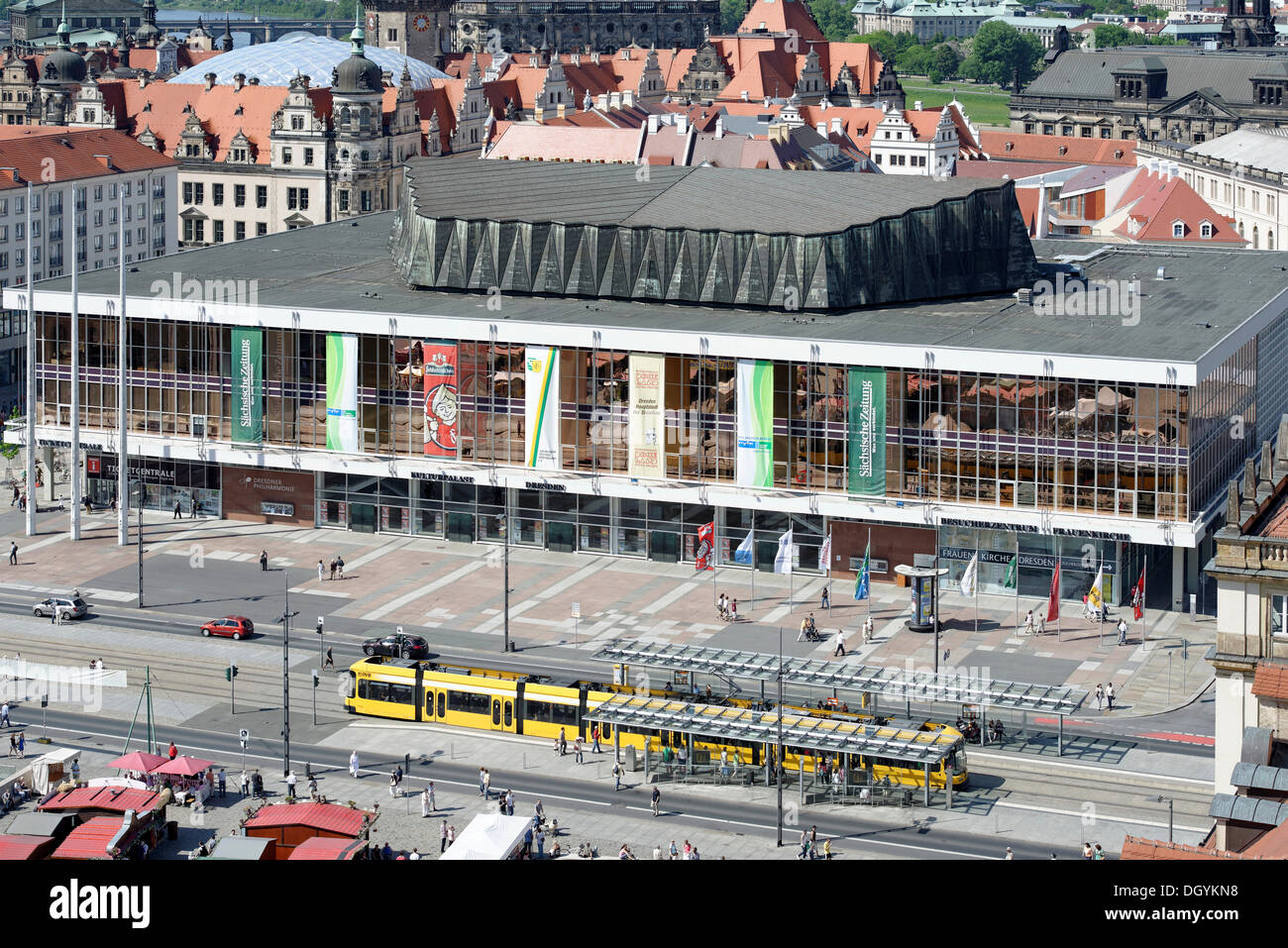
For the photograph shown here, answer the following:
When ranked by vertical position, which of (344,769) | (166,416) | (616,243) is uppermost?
(616,243)

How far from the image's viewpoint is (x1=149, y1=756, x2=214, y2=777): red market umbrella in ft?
270

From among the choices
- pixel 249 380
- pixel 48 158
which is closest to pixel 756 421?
pixel 249 380

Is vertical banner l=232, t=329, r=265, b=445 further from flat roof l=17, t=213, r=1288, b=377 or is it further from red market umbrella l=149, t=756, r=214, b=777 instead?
red market umbrella l=149, t=756, r=214, b=777

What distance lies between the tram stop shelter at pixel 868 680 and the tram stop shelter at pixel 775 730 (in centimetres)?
327

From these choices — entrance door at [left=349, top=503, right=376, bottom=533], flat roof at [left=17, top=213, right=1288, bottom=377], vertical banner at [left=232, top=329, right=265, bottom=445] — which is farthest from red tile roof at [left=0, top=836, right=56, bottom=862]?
vertical banner at [left=232, top=329, right=265, bottom=445]

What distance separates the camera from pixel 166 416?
132625 millimetres

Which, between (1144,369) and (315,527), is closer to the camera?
(1144,369)

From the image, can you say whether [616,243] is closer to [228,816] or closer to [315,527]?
[315,527]

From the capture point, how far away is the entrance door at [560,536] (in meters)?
126

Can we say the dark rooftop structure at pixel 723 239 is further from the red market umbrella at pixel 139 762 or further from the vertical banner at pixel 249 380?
the red market umbrella at pixel 139 762

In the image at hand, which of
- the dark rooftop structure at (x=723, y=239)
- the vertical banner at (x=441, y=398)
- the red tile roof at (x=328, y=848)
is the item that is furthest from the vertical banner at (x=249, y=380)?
the red tile roof at (x=328, y=848)
